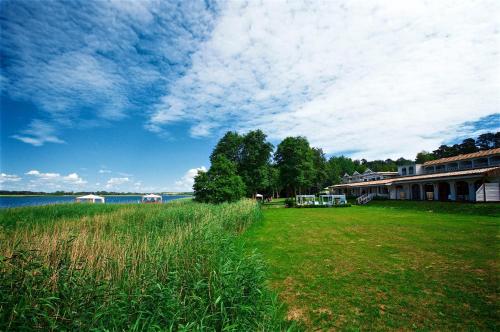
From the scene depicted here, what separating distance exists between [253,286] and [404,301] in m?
3.30

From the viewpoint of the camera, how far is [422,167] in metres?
41.1

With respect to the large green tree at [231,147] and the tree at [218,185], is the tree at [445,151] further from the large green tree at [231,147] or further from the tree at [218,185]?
the tree at [218,185]

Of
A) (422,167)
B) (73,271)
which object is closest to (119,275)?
(73,271)

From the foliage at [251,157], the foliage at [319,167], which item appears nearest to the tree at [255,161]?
the foliage at [251,157]

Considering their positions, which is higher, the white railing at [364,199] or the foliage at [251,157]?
the foliage at [251,157]

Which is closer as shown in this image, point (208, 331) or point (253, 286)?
point (208, 331)

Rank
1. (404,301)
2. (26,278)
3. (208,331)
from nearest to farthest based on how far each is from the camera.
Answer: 1. (208,331)
2. (26,278)
3. (404,301)

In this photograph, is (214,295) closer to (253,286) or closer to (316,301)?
(253,286)

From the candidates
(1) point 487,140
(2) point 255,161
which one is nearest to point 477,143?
(1) point 487,140

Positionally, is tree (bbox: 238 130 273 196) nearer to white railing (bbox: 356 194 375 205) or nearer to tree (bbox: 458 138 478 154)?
white railing (bbox: 356 194 375 205)

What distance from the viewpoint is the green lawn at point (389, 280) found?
445 cm

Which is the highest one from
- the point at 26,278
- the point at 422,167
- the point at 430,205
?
the point at 422,167

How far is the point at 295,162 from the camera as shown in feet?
143

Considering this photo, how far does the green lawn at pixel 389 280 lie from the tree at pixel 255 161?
33223 millimetres
